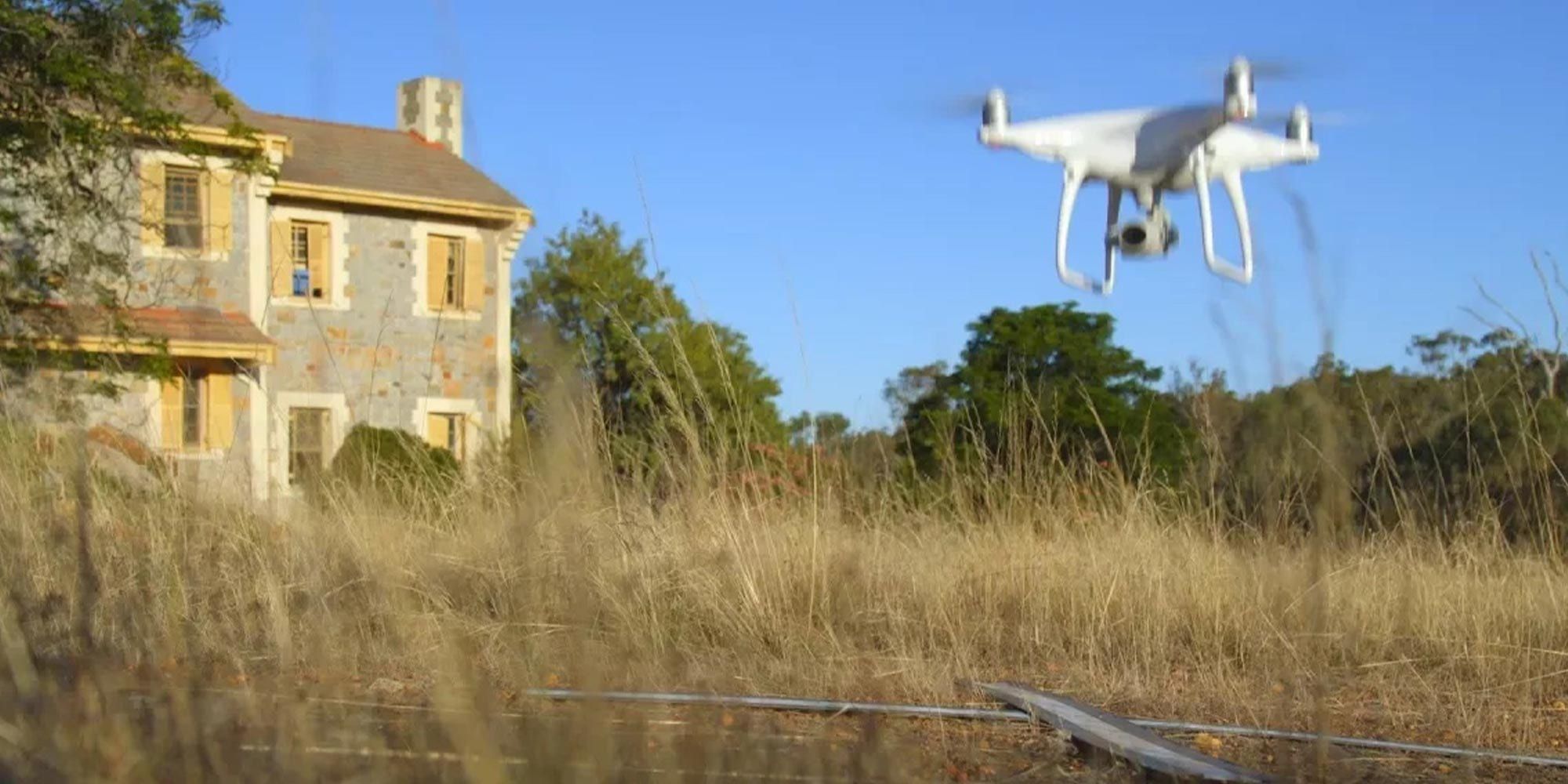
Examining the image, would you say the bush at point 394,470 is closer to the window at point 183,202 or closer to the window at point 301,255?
the window at point 183,202

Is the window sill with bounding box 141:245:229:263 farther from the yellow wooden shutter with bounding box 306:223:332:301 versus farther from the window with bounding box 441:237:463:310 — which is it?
the window with bounding box 441:237:463:310

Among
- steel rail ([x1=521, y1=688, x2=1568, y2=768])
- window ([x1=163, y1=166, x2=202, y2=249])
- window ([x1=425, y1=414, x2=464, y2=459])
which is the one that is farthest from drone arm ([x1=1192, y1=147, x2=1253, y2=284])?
window ([x1=425, y1=414, x2=464, y2=459])

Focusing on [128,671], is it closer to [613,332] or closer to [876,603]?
[613,332]

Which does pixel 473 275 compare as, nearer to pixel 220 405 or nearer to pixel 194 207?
pixel 194 207

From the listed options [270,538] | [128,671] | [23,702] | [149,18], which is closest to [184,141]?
[149,18]

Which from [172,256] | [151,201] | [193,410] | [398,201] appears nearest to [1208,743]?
[151,201]

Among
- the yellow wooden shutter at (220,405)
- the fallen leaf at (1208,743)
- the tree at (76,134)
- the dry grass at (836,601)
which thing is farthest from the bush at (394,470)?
the yellow wooden shutter at (220,405)
